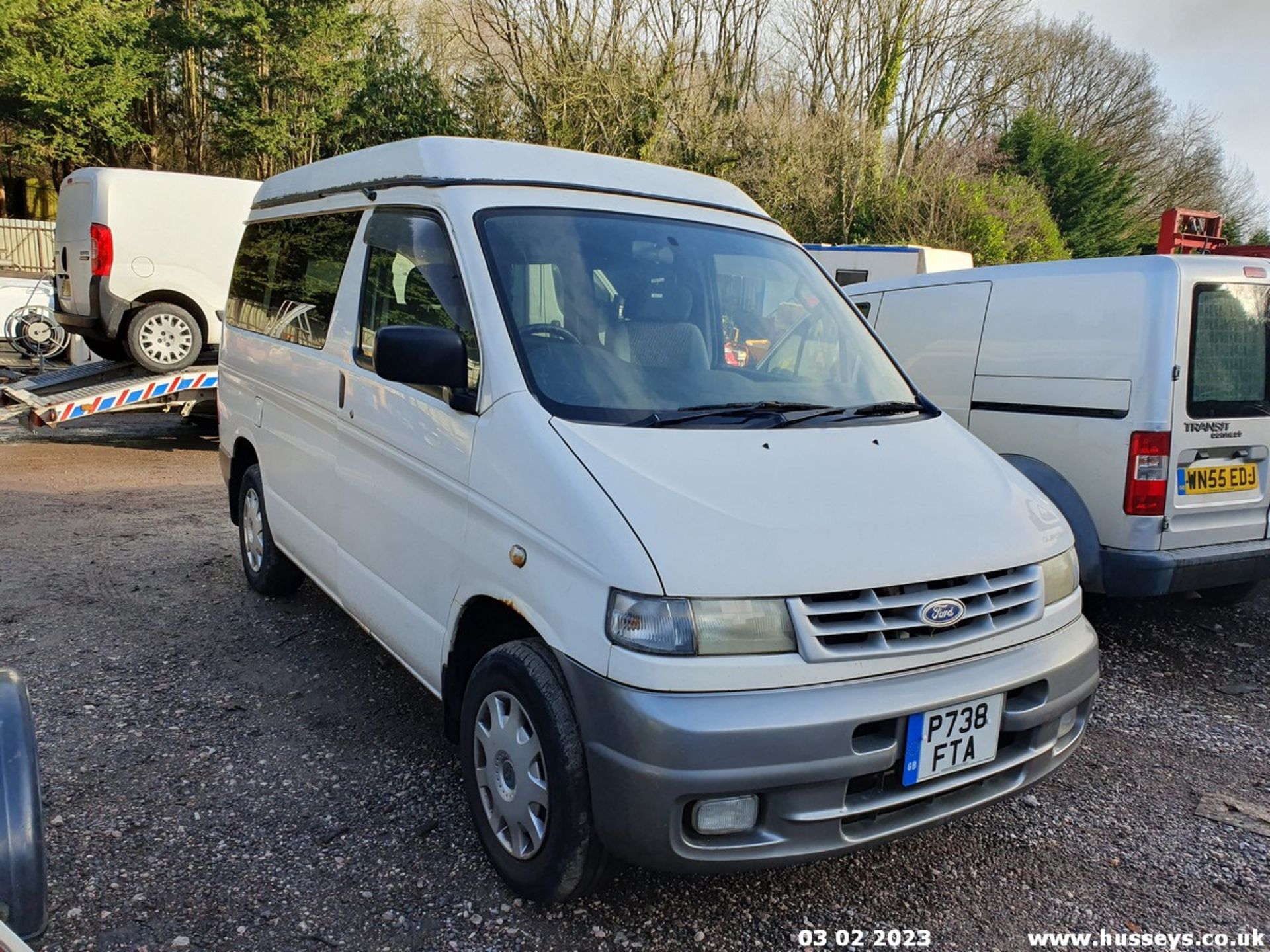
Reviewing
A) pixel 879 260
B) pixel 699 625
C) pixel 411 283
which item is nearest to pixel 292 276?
pixel 411 283

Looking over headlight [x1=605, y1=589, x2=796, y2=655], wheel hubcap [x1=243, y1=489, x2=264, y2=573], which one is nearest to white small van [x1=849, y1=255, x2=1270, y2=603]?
headlight [x1=605, y1=589, x2=796, y2=655]

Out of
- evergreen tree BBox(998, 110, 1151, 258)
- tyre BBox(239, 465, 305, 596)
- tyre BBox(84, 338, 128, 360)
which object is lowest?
tyre BBox(239, 465, 305, 596)

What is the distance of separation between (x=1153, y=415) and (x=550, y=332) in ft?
10.3

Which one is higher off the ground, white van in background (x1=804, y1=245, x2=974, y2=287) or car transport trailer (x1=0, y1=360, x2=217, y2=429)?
white van in background (x1=804, y1=245, x2=974, y2=287)

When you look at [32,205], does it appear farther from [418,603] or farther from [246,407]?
[418,603]

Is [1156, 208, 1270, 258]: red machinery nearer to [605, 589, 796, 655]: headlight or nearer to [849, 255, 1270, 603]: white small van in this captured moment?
[849, 255, 1270, 603]: white small van

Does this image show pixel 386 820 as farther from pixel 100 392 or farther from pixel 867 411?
pixel 100 392

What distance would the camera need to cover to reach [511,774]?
103 inches

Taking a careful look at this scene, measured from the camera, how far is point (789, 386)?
10.3ft

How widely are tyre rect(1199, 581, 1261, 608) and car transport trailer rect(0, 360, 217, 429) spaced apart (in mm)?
8524

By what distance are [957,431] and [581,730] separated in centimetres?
171

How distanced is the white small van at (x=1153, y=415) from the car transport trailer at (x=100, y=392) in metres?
7.42

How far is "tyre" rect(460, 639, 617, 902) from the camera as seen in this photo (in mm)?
2346

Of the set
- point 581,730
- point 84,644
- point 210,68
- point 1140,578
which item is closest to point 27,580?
point 84,644
